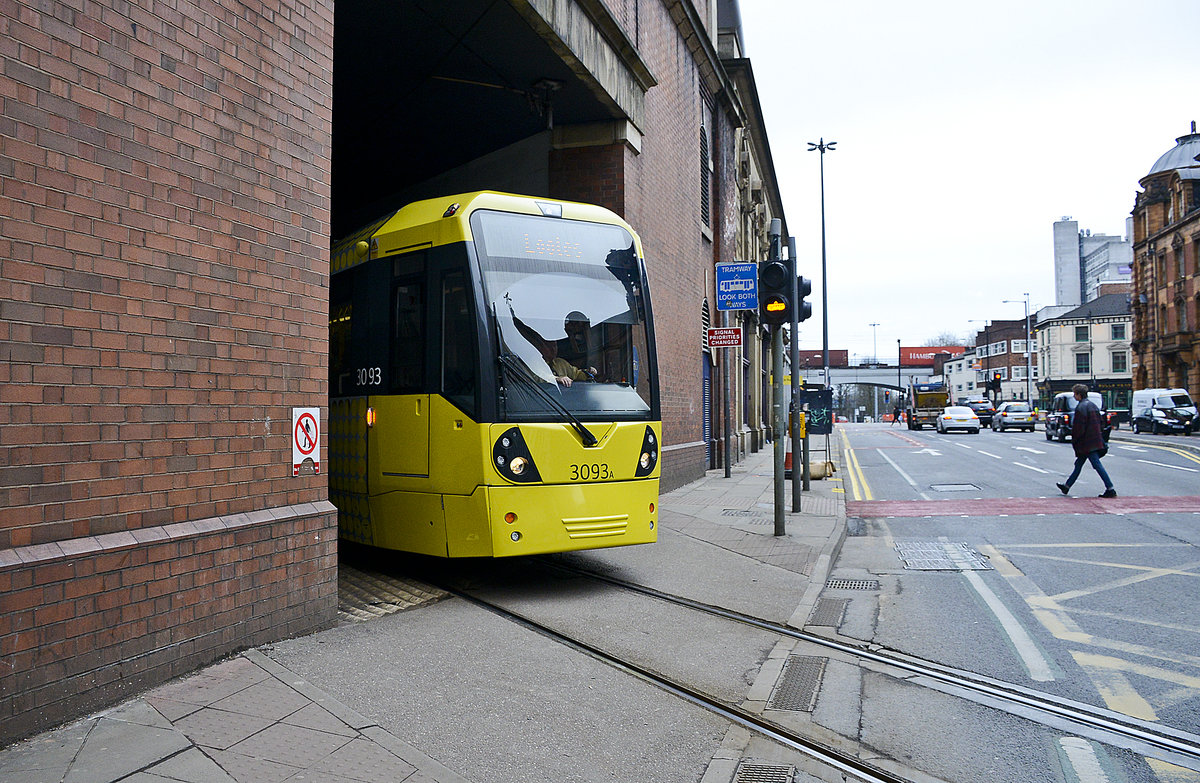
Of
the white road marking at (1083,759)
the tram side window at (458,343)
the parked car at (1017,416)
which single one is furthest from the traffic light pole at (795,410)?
the parked car at (1017,416)

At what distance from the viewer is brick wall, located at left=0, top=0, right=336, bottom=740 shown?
13.3ft

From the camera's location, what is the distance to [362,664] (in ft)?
16.9

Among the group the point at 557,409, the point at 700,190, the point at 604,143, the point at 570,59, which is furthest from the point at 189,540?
the point at 700,190

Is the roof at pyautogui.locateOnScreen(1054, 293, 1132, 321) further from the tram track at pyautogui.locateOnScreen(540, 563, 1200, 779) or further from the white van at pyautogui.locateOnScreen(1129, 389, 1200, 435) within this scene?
the tram track at pyautogui.locateOnScreen(540, 563, 1200, 779)

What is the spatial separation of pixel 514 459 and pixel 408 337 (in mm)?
1534

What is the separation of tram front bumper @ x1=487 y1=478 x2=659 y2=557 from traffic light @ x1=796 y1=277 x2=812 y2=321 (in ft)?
17.1

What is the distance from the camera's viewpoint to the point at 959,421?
4672 centimetres

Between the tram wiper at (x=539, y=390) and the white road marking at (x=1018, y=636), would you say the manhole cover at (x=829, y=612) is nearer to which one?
the white road marking at (x=1018, y=636)

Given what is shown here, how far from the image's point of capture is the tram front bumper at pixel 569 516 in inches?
265

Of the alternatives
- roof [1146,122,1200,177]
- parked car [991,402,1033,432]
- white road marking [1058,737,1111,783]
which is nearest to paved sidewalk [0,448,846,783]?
white road marking [1058,737,1111,783]

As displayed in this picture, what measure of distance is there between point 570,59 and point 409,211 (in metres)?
4.43

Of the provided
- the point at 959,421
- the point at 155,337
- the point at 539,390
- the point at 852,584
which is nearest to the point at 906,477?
the point at 852,584

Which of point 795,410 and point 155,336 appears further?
point 795,410

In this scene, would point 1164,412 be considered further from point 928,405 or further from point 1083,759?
point 1083,759
